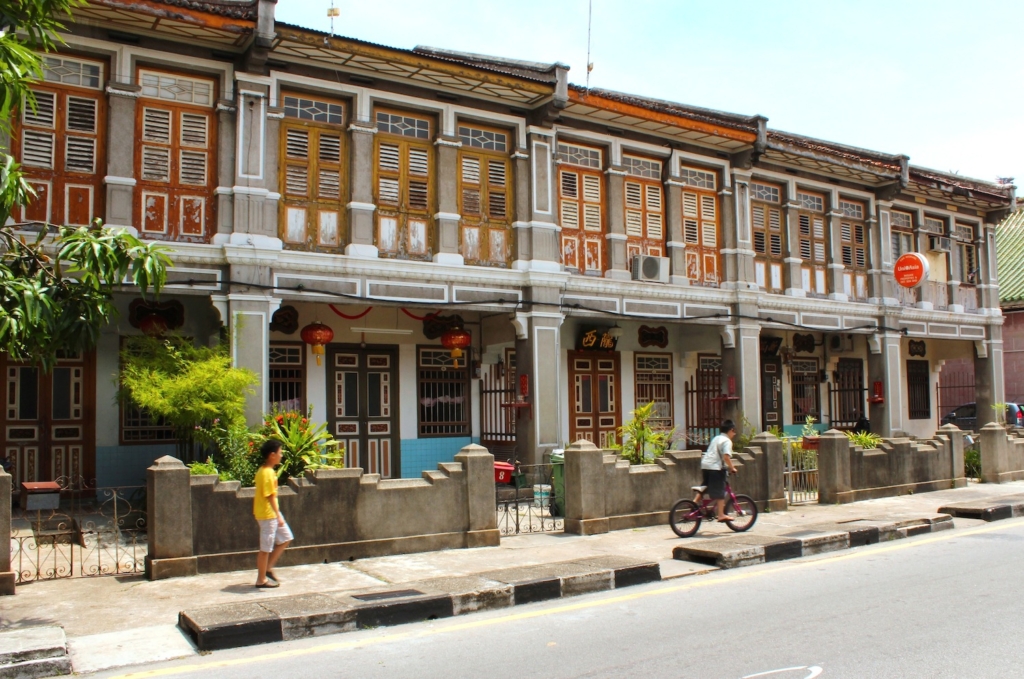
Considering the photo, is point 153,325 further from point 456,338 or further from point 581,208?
point 581,208

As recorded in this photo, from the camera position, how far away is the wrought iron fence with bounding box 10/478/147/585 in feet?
31.9

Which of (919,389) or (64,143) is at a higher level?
(64,143)

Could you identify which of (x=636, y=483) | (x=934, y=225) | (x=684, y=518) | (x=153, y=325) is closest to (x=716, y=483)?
(x=684, y=518)

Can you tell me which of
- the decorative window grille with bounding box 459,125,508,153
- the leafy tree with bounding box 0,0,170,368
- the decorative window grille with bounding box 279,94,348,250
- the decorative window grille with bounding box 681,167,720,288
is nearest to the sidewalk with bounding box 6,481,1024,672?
the leafy tree with bounding box 0,0,170,368

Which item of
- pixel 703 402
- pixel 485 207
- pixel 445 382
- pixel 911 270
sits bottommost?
pixel 703 402

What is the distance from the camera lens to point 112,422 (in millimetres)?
14773

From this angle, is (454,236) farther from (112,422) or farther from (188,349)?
(112,422)

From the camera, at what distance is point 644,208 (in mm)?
18594

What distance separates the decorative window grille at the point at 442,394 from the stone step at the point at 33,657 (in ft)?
36.1

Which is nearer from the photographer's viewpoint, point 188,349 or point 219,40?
point 188,349

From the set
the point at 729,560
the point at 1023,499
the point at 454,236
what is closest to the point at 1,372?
the point at 454,236

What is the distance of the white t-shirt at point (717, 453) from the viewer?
12.4 m

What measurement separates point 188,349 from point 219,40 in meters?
4.77

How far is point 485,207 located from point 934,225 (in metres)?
15.1
